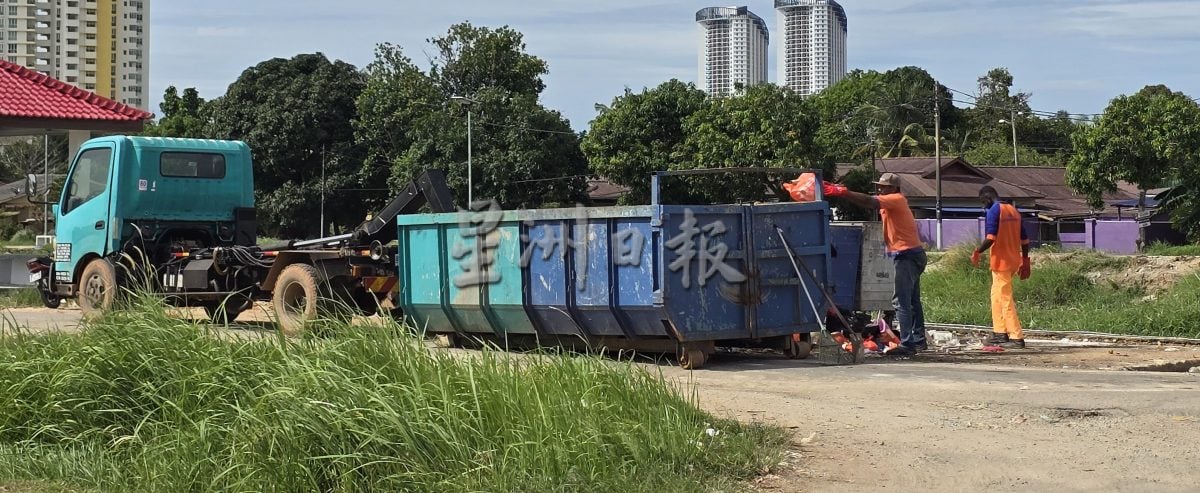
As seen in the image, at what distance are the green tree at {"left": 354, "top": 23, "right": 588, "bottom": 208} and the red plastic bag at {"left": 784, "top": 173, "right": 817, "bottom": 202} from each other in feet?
126

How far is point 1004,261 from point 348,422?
28.3 feet

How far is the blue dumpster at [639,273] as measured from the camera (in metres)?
10.7

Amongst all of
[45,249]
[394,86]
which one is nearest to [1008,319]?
[45,249]

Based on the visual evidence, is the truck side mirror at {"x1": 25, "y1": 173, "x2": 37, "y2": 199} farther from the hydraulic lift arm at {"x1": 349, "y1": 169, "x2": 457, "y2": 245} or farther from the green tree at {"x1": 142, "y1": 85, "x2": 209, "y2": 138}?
the green tree at {"x1": 142, "y1": 85, "x2": 209, "y2": 138}

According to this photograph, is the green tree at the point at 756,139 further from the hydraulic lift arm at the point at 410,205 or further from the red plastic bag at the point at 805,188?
the red plastic bag at the point at 805,188

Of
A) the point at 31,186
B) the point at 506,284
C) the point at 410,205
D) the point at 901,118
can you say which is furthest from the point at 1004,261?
the point at 901,118

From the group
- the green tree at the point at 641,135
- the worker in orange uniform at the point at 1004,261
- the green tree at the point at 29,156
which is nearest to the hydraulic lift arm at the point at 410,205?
the worker in orange uniform at the point at 1004,261

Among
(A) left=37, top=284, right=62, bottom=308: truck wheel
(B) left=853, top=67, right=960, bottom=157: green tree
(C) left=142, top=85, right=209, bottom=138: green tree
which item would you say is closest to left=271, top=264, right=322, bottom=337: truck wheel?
(A) left=37, top=284, right=62, bottom=308: truck wheel

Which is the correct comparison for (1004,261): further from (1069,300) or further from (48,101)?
(48,101)

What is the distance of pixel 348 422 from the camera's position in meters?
6.43

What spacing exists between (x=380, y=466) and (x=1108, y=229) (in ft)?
144

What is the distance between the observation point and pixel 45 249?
23.4 meters

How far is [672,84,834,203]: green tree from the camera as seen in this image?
43.2 meters

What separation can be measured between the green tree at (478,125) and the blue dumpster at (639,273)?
124ft
